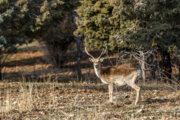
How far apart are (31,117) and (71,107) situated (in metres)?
1.40

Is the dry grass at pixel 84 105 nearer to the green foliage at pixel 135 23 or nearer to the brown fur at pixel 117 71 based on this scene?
the brown fur at pixel 117 71

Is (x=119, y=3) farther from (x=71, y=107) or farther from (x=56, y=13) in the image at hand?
(x=71, y=107)

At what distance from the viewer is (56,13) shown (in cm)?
1648

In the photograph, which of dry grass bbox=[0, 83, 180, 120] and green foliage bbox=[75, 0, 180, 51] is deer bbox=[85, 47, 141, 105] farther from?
green foliage bbox=[75, 0, 180, 51]

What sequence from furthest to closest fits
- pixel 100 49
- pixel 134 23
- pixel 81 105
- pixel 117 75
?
pixel 100 49, pixel 134 23, pixel 117 75, pixel 81 105

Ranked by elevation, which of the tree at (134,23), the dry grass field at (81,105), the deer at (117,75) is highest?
the tree at (134,23)

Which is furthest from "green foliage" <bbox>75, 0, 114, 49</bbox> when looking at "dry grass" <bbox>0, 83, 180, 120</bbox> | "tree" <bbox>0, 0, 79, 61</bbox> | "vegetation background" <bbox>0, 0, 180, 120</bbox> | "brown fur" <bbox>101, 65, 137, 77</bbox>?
"brown fur" <bbox>101, 65, 137, 77</bbox>

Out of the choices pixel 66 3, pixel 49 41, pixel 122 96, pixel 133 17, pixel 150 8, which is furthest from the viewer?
pixel 49 41

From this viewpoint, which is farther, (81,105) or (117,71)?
(117,71)

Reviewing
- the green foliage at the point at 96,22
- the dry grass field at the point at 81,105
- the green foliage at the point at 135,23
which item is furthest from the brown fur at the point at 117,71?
the green foliage at the point at 96,22

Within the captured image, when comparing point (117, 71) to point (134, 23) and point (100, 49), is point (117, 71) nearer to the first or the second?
point (134, 23)

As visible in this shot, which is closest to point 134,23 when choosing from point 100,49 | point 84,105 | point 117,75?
point 100,49

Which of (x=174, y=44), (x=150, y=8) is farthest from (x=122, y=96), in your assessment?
(x=174, y=44)

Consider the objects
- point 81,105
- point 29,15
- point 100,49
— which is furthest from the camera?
point 100,49
